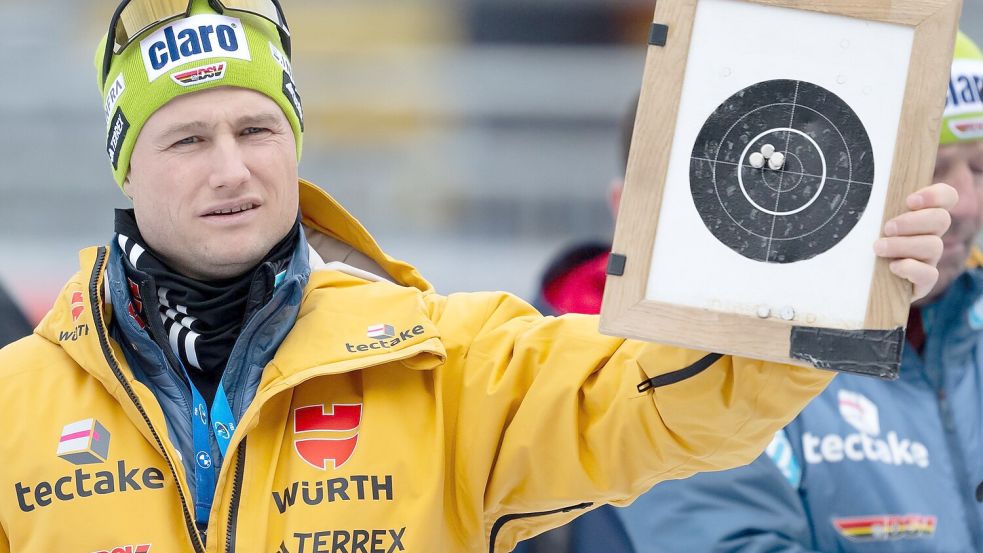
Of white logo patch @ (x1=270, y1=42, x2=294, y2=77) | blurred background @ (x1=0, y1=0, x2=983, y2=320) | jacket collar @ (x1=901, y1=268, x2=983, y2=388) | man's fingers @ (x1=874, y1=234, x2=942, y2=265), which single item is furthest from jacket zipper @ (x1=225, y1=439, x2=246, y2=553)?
blurred background @ (x1=0, y1=0, x2=983, y2=320)

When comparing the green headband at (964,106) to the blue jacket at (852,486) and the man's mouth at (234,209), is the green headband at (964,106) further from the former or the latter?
the man's mouth at (234,209)

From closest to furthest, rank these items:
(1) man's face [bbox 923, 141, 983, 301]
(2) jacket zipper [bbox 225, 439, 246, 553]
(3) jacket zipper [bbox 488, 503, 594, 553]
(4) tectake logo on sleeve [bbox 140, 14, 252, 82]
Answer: (2) jacket zipper [bbox 225, 439, 246, 553]
(3) jacket zipper [bbox 488, 503, 594, 553]
(4) tectake logo on sleeve [bbox 140, 14, 252, 82]
(1) man's face [bbox 923, 141, 983, 301]

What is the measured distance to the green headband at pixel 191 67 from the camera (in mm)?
1975

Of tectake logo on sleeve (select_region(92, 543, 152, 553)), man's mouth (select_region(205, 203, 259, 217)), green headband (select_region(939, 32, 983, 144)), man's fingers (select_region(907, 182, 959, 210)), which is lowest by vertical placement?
tectake logo on sleeve (select_region(92, 543, 152, 553))

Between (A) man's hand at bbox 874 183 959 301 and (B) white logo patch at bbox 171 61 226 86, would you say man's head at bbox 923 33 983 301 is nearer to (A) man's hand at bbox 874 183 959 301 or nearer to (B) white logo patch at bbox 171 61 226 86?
(A) man's hand at bbox 874 183 959 301

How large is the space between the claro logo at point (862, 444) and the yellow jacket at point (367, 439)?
0.59 m

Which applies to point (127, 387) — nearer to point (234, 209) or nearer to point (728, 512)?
point (234, 209)

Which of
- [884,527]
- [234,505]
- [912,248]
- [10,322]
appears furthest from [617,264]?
[10,322]

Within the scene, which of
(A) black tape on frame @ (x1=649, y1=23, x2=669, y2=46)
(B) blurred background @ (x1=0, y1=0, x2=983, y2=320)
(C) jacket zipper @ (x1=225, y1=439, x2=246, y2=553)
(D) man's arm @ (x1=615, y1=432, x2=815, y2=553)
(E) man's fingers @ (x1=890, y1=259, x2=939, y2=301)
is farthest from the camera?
(B) blurred background @ (x1=0, y1=0, x2=983, y2=320)

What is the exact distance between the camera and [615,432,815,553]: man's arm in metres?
2.21

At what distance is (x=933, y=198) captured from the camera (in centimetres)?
154

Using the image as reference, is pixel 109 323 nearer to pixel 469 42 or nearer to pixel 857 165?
pixel 857 165

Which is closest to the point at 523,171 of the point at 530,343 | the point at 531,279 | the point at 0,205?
the point at 531,279

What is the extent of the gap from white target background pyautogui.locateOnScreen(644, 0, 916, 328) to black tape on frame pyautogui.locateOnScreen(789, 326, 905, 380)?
0.07 feet
